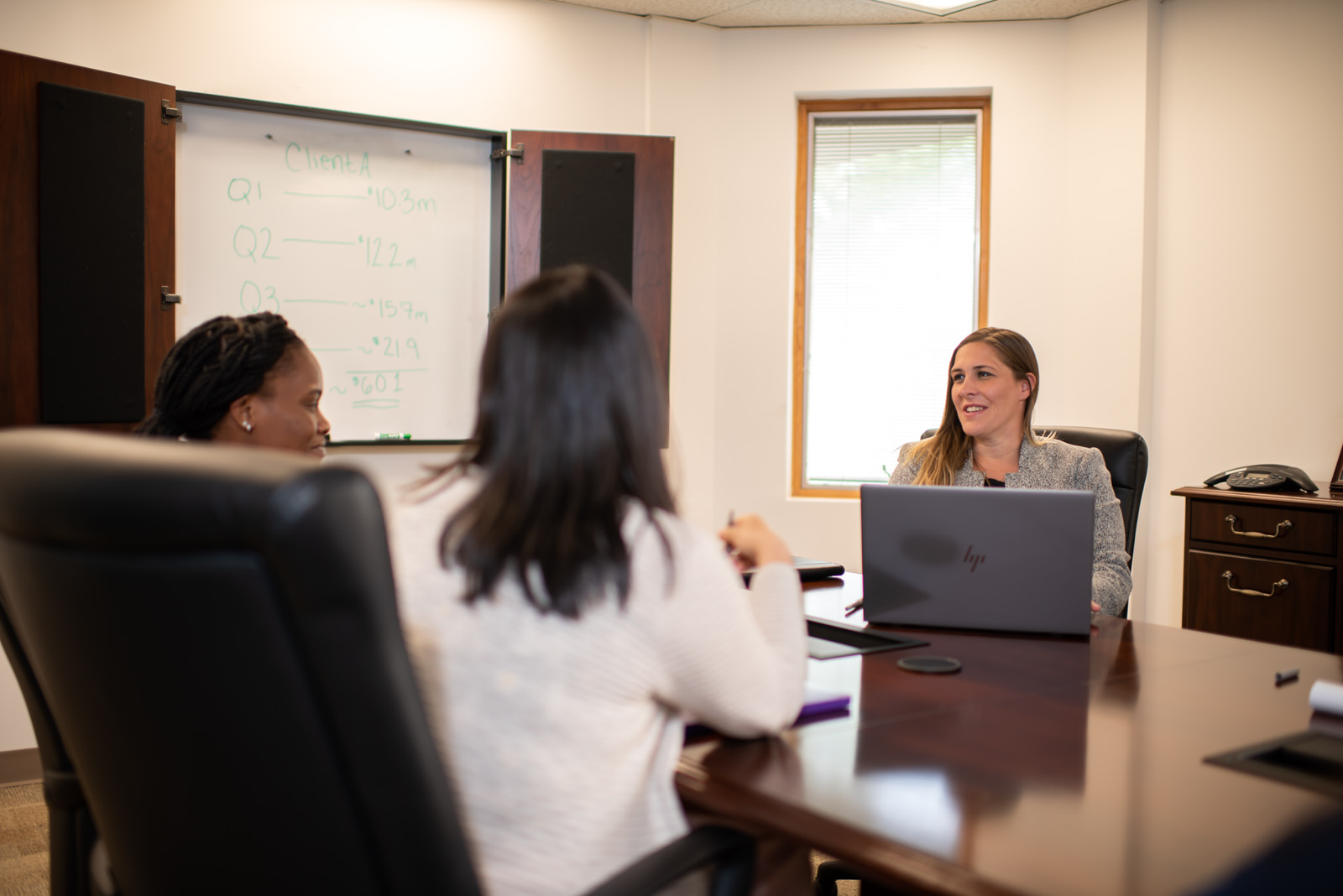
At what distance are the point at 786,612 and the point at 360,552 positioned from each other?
0.64m

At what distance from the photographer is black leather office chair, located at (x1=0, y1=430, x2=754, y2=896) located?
2.20 ft

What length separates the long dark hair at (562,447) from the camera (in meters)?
0.94

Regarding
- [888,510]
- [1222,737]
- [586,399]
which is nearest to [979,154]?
[888,510]

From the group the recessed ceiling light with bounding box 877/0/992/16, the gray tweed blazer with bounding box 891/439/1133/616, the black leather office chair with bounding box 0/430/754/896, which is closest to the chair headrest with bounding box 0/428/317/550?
the black leather office chair with bounding box 0/430/754/896

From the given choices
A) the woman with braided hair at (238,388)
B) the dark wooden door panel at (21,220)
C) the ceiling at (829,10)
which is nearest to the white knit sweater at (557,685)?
the woman with braided hair at (238,388)

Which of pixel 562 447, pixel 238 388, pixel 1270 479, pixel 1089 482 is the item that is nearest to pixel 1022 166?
pixel 1270 479

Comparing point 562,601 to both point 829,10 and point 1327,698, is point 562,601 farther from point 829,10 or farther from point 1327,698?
point 829,10

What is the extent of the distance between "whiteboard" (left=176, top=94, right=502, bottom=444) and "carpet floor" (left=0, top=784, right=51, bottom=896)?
132 centimetres

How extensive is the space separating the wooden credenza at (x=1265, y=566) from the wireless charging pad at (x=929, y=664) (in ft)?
6.67

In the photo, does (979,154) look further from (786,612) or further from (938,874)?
(938,874)

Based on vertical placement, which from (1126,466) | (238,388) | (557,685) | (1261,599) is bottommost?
(1261,599)

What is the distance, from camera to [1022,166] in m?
4.08

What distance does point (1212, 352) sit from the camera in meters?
3.79

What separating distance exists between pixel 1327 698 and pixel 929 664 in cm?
50
